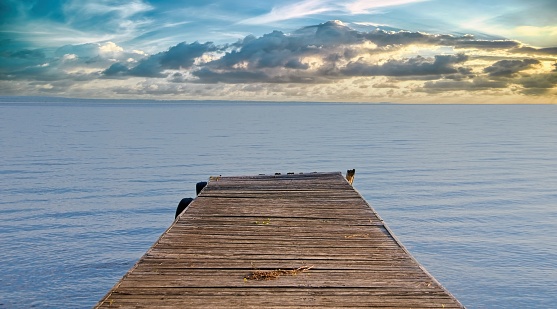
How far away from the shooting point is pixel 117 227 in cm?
2119

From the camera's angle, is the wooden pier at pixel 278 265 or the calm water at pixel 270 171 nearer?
the wooden pier at pixel 278 265

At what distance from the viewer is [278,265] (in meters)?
8.61

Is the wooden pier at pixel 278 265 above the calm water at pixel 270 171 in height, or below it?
above

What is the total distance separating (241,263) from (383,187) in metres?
22.4

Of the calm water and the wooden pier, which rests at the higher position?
the wooden pier

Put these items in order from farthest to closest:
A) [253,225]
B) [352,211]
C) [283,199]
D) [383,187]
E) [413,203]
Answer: [383,187], [413,203], [283,199], [352,211], [253,225]

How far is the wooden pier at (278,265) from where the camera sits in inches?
279

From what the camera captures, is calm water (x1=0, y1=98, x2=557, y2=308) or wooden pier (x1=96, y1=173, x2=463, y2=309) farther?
calm water (x1=0, y1=98, x2=557, y2=308)

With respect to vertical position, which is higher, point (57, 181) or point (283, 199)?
point (283, 199)

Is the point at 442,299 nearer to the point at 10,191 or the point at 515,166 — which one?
the point at 10,191

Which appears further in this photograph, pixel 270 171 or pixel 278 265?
pixel 270 171

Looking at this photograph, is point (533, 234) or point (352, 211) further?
point (533, 234)

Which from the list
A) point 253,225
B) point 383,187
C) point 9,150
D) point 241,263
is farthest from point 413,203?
point 9,150

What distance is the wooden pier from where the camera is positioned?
707 centimetres
